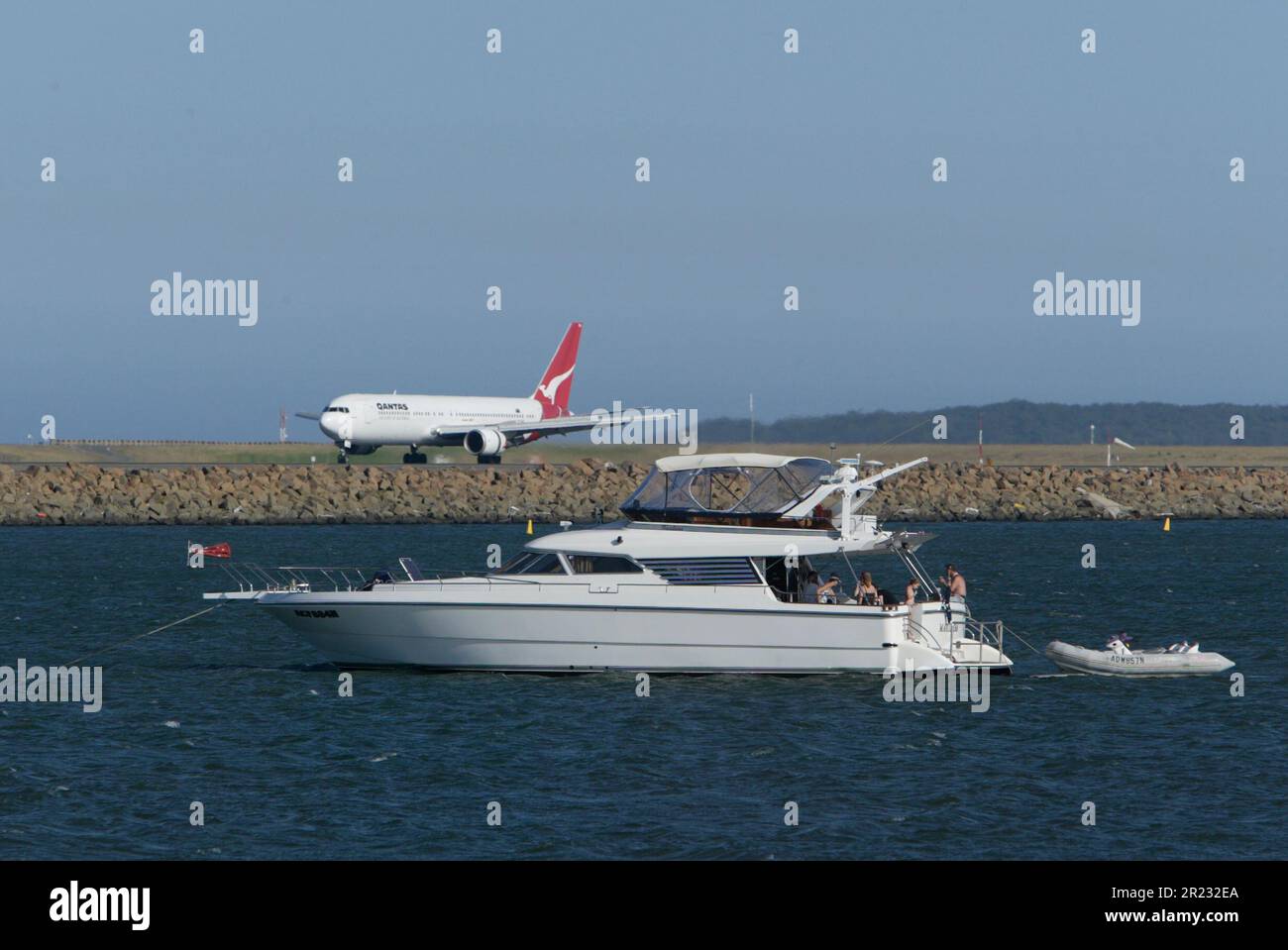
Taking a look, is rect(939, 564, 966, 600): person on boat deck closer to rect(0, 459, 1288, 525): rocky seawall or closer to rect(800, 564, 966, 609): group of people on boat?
rect(800, 564, 966, 609): group of people on boat

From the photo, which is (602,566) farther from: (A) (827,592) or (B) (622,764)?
(B) (622,764)

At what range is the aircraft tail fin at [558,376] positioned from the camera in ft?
377

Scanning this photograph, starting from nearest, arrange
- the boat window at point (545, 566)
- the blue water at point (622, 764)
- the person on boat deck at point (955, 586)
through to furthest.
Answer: the blue water at point (622, 764) → the boat window at point (545, 566) → the person on boat deck at point (955, 586)

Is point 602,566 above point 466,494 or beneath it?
beneath

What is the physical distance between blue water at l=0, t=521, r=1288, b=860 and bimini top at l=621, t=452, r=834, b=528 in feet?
9.75

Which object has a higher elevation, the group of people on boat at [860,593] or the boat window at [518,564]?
the boat window at [518,564]

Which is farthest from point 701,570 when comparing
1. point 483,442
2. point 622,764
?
point 483,442

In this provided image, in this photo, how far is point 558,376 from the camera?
11575 cm

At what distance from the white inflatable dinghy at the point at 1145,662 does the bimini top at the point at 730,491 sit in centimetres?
633

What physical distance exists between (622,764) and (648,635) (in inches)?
215

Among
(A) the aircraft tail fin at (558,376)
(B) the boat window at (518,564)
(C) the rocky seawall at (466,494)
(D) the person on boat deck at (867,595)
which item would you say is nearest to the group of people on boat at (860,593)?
(D) the person on boat deck at (867,595)

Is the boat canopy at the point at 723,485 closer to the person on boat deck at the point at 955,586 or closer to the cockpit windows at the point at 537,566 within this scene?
the cockpit windows at the point at 537,566

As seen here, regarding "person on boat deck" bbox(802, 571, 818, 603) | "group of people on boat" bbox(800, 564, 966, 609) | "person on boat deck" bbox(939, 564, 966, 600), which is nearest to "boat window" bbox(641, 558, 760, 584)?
"person on boat deck" bbox(802, 571, 818, 603)

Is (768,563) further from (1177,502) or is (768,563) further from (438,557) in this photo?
(1177,502)
